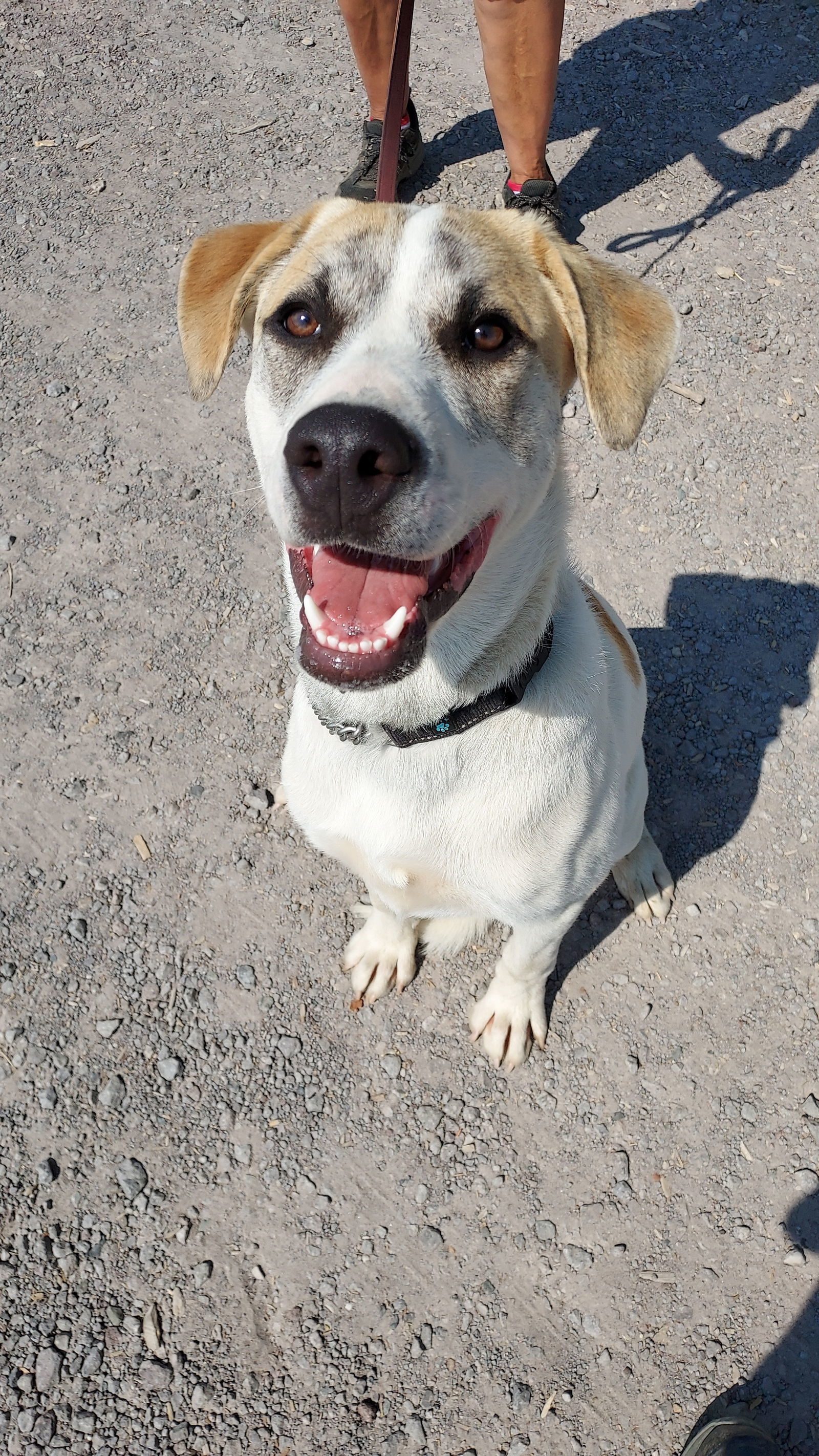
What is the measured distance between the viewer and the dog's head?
1829 millimetres

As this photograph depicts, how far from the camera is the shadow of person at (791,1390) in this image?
2746 millimetres

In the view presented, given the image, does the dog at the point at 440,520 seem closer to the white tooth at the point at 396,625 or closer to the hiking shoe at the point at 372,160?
the white tooth at the point at 396,625

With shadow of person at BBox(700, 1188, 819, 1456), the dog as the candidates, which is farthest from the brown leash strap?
shadow of person at BBox(700, 1188, 819, 1456)

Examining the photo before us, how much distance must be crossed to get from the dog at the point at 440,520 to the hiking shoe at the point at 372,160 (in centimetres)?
337

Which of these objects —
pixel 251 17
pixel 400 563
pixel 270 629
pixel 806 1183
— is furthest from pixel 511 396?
pixel 251 17

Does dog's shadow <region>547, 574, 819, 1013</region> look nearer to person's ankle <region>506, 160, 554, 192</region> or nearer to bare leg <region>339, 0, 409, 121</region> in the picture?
person's ankle <region>506, 160, 554, 192</region>

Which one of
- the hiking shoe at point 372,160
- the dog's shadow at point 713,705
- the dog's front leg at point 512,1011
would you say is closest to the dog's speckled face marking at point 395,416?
the dog's front leg at point 512,1011

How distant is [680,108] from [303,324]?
5.04 meters

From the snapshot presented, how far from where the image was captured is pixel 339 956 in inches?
140

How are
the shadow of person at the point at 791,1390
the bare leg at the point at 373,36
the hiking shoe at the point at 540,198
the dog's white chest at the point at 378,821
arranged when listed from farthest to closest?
the hiking shoe at the point at 540,198 < the bare leg at the point at 373,36 < the shadow of person at the point at 791,1390 < the dog's white chest at the point at 378,821

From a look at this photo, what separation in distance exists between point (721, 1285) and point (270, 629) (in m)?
3.02

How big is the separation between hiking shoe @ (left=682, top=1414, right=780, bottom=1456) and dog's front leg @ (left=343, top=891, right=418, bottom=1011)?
1.58 m

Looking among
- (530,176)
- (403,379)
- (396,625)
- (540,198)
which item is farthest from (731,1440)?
(530,176)

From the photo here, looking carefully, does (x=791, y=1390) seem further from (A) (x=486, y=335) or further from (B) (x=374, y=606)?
(A) (x=486, y=335)
